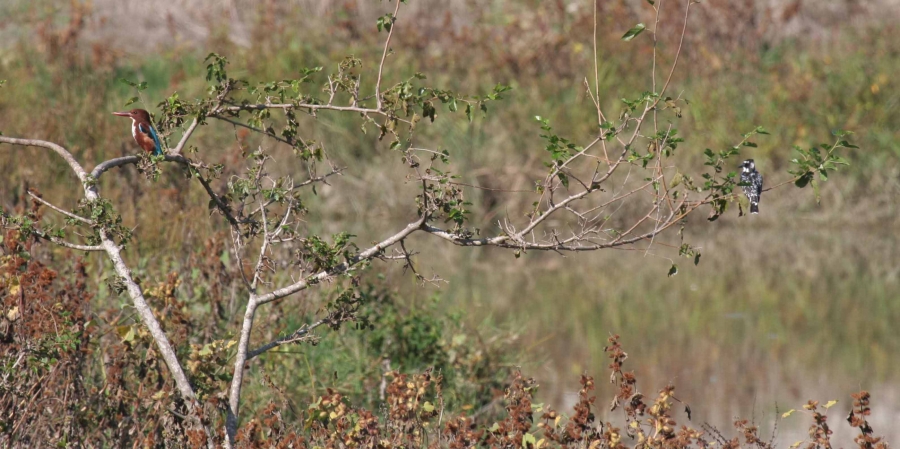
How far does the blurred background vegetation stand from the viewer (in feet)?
21.5

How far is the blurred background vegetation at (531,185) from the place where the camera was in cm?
654

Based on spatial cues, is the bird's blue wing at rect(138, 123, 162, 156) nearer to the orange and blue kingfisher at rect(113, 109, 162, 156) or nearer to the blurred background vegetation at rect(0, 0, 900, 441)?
the orange and blue kingfisher at rect(113, 109, 162, 156)

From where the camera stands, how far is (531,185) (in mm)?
12680

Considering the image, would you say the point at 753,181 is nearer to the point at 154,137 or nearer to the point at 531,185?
the point at 154,137

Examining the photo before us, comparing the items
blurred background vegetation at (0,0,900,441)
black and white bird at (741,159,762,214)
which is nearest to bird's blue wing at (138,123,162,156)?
blurred background vegetation at (0,0,900,441)

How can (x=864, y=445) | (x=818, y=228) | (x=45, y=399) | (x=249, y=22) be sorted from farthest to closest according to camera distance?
1. (x=249, y=22)
2. (x=818, y=228)
3. (x=45, y=399)
4. (x=864, y=445)

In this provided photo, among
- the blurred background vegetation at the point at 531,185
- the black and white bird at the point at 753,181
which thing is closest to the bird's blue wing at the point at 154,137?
the blurred background vegetation at the point at 531,185

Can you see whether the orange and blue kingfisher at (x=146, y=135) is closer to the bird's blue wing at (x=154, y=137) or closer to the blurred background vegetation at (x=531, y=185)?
the bird's blue wing at (x=154, y=137)

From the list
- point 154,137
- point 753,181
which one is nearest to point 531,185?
point 753,181

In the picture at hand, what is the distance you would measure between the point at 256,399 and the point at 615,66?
384 inches

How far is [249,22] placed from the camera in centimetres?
1880

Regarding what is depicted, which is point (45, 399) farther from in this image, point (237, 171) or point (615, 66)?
point (615, 66)

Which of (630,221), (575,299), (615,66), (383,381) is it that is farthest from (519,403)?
(615,66)

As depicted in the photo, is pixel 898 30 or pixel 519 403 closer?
pixel 519 403
